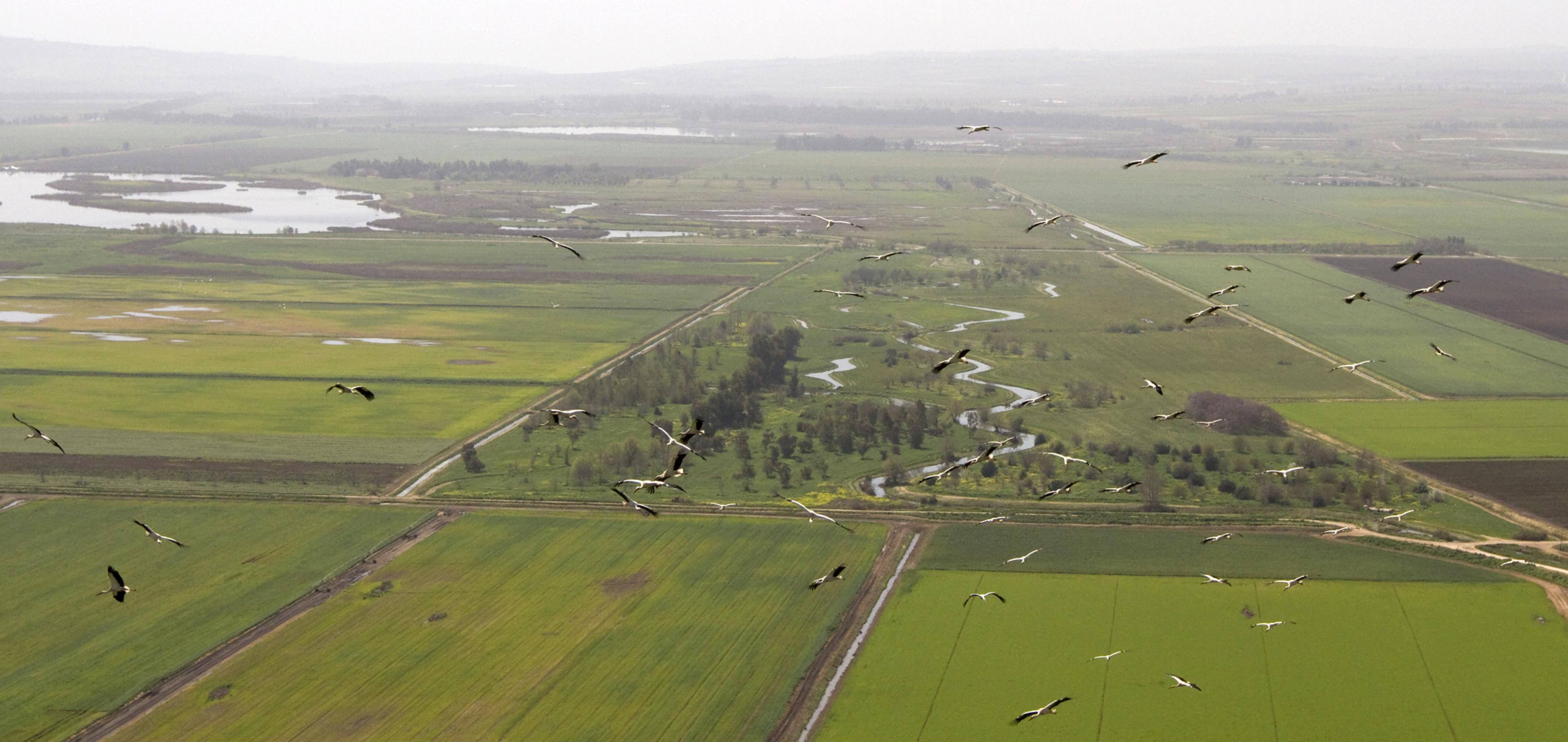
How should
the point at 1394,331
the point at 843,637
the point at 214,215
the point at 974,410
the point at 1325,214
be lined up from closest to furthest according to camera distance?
the point at 843,637
the point at 974,410
the point at 1394,331
the point at 1325,214
the point at 214,215

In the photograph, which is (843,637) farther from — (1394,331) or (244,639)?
(1394,331)

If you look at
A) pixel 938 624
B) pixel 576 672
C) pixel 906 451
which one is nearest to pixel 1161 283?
pixel 906 451

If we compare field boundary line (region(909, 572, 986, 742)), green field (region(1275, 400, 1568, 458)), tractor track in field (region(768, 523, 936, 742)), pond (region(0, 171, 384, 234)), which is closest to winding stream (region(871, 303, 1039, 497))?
tractor track in field (region(768, 523, 936, 742))

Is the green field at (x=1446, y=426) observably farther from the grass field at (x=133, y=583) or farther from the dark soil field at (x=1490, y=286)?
the grass field at (x=133, y=583)

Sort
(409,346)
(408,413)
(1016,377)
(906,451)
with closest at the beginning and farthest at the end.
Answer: (906,451)
(408,413)
(1016,377)
(409,346)

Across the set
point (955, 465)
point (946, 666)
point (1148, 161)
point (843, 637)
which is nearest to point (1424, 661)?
point (946, 666)

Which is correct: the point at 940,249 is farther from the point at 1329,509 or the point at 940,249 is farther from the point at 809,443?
the point at 1329,509
